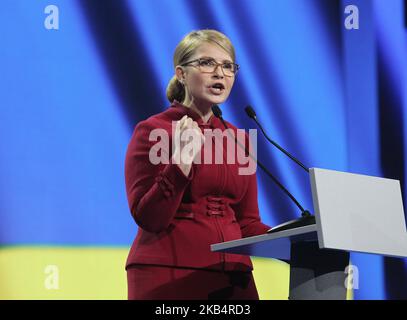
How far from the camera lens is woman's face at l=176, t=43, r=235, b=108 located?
331 cm

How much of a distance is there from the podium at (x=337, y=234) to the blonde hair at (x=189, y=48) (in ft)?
3.06

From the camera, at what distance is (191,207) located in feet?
10.1

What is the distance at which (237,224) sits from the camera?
3199 millimetres

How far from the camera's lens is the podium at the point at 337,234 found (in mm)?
2414

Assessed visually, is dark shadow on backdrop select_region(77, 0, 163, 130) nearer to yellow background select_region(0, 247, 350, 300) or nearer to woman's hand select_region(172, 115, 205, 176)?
yellow background select_region(0, 247, 350, 300)

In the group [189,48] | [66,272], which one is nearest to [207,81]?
[189,48]

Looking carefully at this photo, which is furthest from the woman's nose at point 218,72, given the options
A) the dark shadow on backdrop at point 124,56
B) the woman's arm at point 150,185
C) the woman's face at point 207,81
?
the dark shadow on backdrop at point 124,56

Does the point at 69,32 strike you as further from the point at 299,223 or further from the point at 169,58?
the point at 299,223

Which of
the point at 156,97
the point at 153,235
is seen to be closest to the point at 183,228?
the point at 153,235

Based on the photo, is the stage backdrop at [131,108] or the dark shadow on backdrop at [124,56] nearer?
the stage backdrop at [131,108]

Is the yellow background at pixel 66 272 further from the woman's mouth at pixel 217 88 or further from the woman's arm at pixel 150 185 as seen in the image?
the woman's mouth at pixel 217 88

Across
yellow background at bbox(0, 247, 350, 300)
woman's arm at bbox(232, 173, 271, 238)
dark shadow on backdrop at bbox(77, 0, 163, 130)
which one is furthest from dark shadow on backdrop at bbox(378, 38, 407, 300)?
yellow background at bbox(0, 247, 350, 300)

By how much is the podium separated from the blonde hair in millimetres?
934

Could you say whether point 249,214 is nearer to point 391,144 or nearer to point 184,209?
point 184,209
